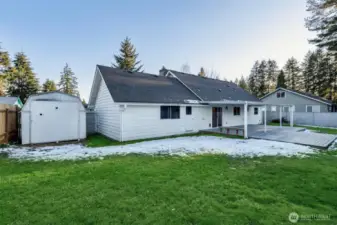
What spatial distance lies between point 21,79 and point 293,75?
51.8 m

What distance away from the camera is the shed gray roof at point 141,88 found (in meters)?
11.2

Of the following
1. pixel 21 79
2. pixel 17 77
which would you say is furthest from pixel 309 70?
pixel 17 77

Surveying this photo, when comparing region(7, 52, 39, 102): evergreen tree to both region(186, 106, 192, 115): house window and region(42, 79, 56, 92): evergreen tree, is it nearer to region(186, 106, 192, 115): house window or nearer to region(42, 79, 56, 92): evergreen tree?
region(42, 79, 56, 92): evergreen tree

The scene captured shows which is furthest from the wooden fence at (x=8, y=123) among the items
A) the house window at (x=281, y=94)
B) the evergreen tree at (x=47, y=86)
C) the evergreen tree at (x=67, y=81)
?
the evergreen tree at (x=67, y=81)

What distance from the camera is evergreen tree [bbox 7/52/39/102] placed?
1140 inches

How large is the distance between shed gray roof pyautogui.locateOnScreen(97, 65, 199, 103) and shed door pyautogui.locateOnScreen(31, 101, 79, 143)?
273 centimetres

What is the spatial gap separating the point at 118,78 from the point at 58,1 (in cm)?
607

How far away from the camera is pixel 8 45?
27703 millimetres

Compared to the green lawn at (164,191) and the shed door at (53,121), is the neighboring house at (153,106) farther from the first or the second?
the green lawn at (164,191)

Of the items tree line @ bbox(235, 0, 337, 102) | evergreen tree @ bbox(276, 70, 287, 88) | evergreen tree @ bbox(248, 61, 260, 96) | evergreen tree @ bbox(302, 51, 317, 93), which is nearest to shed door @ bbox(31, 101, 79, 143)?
tree line @ bbox(235, 0, 337, 102)

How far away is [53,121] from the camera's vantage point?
32.9ft

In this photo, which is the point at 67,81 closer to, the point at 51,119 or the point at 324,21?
the point at 51,119

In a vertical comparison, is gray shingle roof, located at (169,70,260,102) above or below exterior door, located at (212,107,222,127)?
above

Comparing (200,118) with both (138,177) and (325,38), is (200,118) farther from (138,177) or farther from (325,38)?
(325,38)
